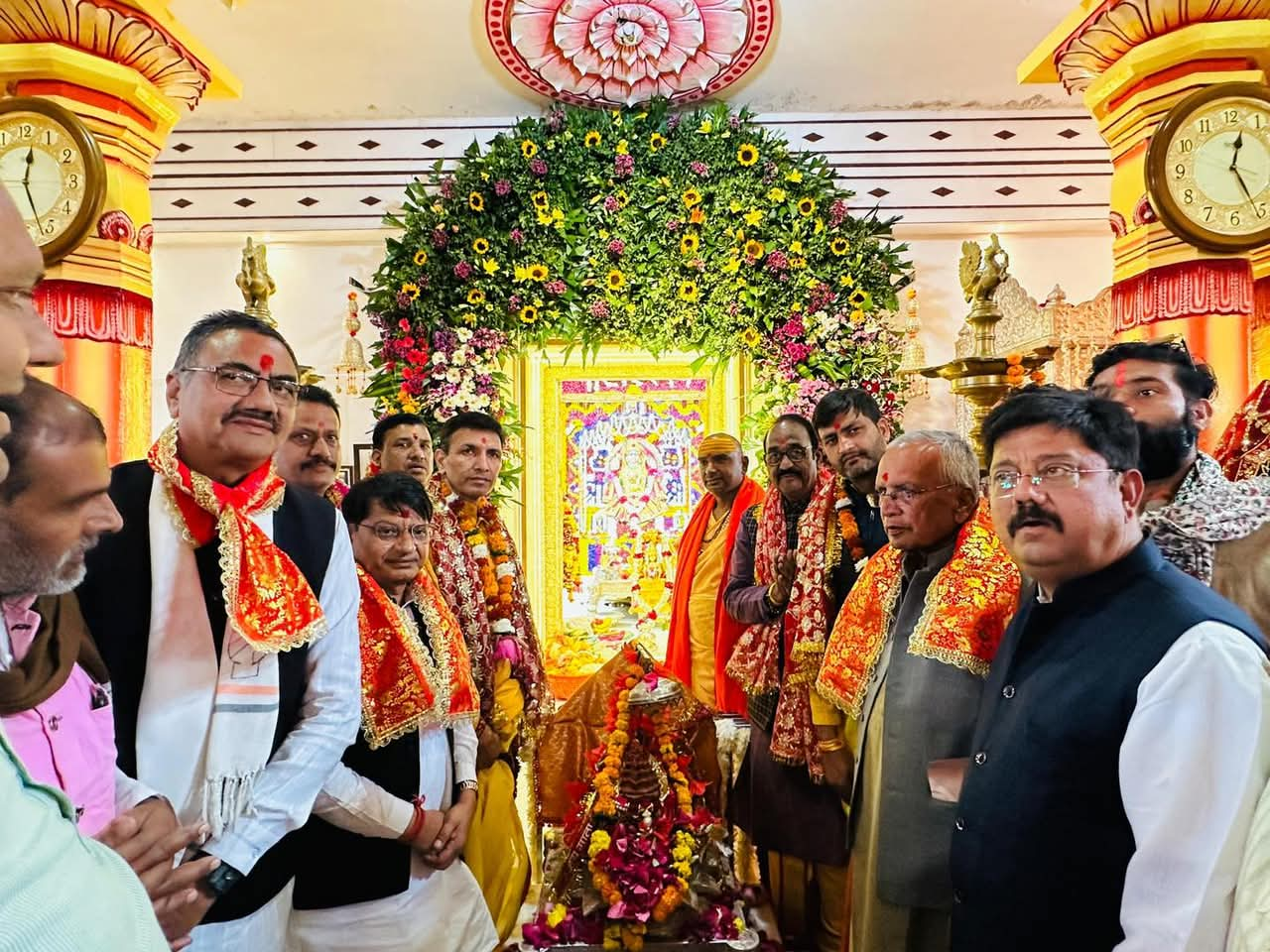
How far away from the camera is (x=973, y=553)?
2.01m

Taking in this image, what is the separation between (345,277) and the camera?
6426 mm

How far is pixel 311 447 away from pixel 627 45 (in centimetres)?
418

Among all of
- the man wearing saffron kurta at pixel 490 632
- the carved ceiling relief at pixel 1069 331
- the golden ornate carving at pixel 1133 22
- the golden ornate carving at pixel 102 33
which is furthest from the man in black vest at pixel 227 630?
the carved ceiling relief at pixel 1069 331

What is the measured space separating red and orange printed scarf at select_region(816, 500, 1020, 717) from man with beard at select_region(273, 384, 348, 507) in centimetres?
167

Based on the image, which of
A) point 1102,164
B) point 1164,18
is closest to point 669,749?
point 1164,18

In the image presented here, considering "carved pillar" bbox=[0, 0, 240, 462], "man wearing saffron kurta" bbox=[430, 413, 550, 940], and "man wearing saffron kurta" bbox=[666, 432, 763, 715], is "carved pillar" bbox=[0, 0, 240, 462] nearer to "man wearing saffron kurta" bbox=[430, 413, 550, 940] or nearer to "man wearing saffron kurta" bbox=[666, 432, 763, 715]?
"man wearing saffron kurta" bbox=[430, 413, 550, 940]

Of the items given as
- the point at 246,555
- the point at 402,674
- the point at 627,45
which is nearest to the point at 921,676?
the point at 402,674

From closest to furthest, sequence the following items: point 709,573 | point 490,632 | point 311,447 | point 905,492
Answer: point 905,492 < point 311,447 < point 490,632 < point 709,573

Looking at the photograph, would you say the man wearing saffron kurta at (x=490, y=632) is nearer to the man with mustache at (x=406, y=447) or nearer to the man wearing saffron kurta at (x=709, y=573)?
the man with mustache at (x=406, y=447)

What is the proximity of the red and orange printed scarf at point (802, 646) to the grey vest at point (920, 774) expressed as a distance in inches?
25.4

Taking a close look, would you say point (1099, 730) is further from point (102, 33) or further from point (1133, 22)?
point (102, 33)

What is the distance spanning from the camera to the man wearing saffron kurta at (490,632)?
99.0 inches

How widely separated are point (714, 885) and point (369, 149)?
5.59 m

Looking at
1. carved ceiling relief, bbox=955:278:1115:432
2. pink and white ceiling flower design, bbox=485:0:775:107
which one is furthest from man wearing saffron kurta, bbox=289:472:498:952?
pink and white ceiling flower design, bbox=485:0:775:107
